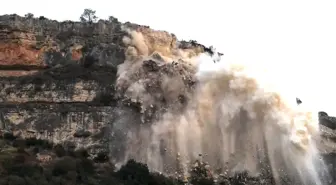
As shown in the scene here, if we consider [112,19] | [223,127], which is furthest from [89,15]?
[223,127]

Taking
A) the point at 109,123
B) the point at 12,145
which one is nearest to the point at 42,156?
the point at 12,145

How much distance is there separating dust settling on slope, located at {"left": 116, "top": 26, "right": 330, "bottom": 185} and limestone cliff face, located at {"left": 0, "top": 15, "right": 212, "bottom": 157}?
3.39 ft

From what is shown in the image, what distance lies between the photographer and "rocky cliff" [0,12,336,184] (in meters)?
68.6

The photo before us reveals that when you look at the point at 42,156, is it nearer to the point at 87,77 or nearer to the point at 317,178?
the point at 87,77

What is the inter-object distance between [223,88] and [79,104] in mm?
18136

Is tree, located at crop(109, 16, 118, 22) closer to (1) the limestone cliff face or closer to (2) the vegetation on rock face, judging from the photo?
(1) the limestone cliff face

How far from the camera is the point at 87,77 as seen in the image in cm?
7731

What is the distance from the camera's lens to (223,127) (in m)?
66.4

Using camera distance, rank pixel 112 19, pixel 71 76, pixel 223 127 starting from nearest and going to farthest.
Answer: pixel 223 127 < pixel 71 76 < pixel 112 19

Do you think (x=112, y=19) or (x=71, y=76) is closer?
(x=71, y=76)

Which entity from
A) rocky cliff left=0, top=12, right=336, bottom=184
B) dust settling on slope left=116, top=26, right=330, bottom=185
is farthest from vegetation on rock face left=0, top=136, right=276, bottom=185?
dust settling on slope left=116, top=26, right=330, bottom=185

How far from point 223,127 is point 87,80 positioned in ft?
66.4

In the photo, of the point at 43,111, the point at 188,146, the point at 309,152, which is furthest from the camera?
the point at 43,111

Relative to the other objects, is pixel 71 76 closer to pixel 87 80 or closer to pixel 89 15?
pixel 87 80
